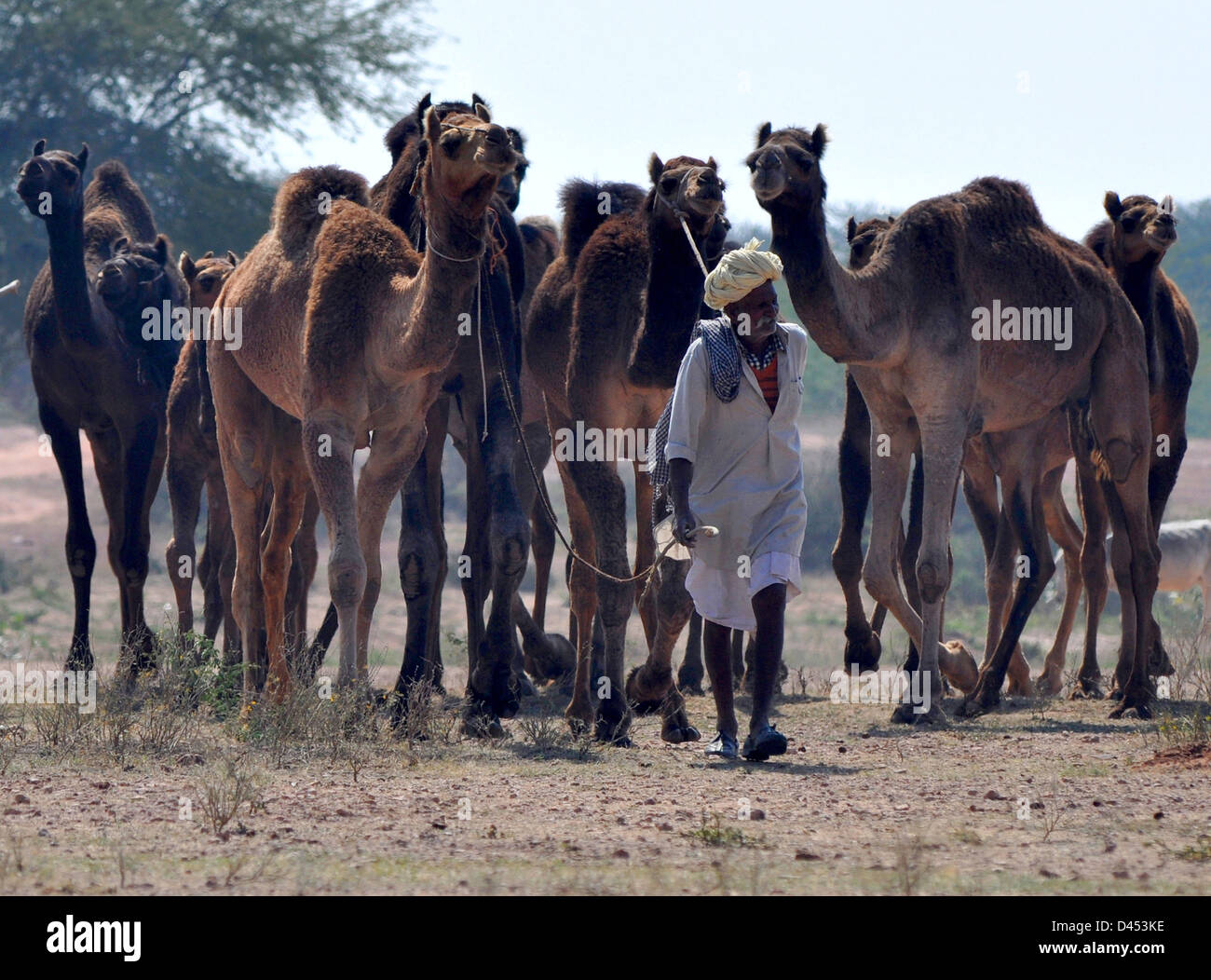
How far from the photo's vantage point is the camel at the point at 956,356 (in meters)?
8.91

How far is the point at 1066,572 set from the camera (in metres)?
13.0

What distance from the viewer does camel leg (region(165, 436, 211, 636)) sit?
11.9 meters

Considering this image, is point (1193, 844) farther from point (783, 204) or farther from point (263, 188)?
point (263, 188)

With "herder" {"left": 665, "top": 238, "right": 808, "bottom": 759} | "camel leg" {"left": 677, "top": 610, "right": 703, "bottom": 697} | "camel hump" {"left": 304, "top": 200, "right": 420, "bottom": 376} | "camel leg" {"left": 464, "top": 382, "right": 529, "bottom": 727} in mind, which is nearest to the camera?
"herder" {"left": 665, "top": 238, "right": 808, "bottom": 759}

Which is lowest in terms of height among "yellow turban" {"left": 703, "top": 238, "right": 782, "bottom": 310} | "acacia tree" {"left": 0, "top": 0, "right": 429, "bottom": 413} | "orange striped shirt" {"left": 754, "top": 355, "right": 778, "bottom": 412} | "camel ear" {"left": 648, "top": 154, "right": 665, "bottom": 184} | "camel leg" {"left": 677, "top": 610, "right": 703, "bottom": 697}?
"camel leg" {"left": 677, "top": 610, "right": 703, "bottom": 697}

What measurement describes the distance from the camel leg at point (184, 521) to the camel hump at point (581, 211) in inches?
140

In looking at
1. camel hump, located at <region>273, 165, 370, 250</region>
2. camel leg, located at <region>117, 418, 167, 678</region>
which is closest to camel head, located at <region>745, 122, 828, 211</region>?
camel hump, located at <region>273, 165, 370, 250</region>

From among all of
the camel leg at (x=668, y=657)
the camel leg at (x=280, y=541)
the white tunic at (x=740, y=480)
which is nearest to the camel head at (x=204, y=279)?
the camel leg at (x=280, y=541)

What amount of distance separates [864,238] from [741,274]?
3980mm

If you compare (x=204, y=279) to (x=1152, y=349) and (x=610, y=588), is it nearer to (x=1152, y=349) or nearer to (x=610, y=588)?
(x=610, y=588)

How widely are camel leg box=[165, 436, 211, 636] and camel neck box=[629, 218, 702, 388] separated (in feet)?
15.2

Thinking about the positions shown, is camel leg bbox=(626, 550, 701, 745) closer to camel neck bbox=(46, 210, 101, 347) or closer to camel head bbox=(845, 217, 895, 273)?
camel head bbox=(845, 217, 895, 273)

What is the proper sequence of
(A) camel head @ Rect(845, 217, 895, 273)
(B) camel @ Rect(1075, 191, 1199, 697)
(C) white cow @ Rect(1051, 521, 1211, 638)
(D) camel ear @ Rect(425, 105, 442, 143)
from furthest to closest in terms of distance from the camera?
1. (C) white cow @ Rect(1051, 521, 1211, 638)
2. (A) camel head @ Rect(845, 217, 895, 273)
3. (B) camel @ Rect(1075, 191, 1199, 697)
4. (D) camel ear @ Rect(425, 105, 442, 143)

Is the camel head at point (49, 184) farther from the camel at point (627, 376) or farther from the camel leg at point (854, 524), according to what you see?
the camel leg at point (854, 524)
